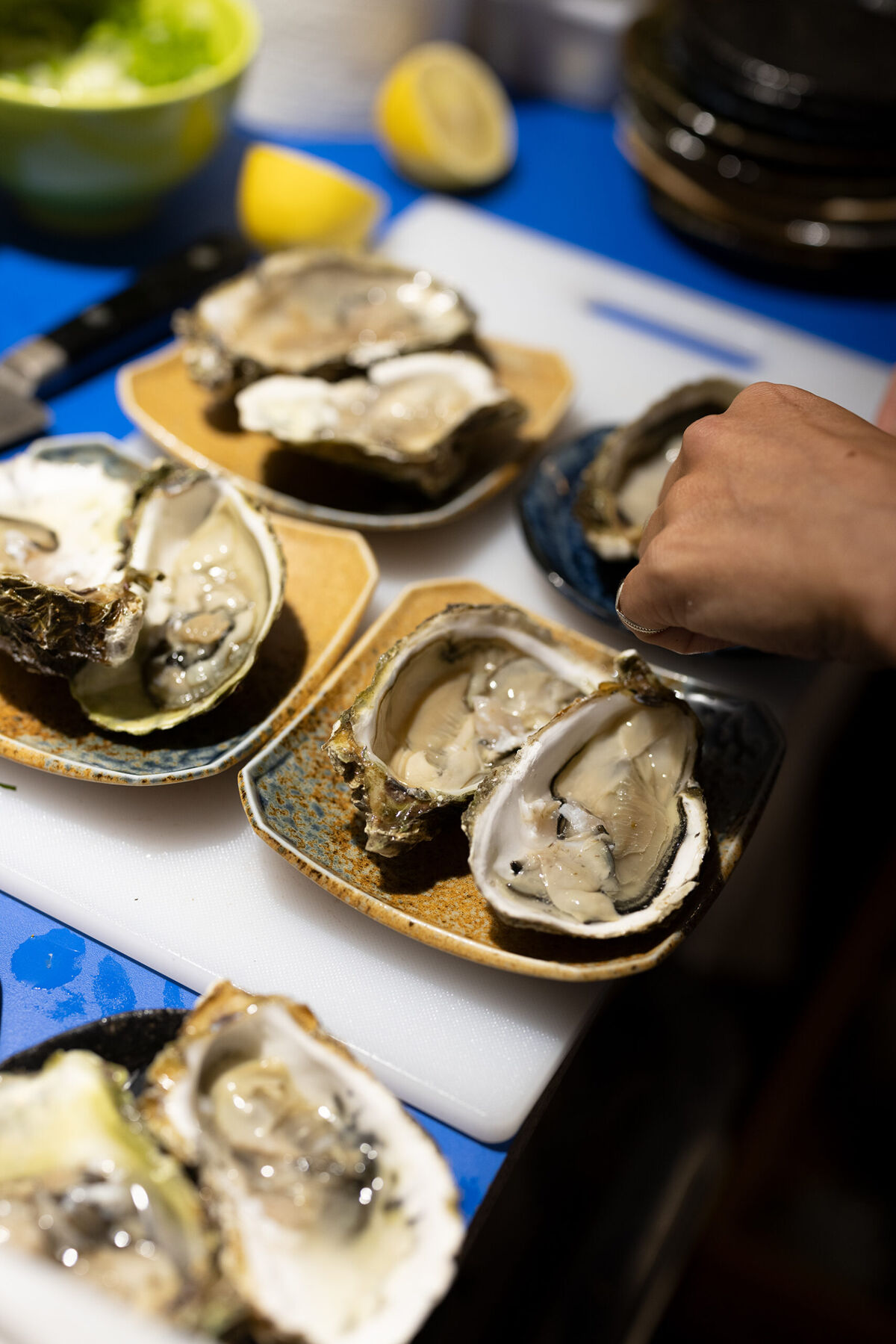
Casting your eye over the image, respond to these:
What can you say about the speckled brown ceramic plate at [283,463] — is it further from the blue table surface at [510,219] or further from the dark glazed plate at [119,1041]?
the dark glazed plate at [119,1041]

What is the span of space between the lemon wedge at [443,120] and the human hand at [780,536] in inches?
69.8

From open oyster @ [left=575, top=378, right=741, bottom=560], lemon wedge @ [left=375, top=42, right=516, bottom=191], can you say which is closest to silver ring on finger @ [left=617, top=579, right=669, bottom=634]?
open oyster @ [left=575, top=378, right=741, bottom=560]

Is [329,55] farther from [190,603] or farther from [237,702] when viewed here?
[237,702]

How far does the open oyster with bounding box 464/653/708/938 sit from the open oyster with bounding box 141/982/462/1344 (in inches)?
9.8

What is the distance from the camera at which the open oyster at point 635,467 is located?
5.43 feet

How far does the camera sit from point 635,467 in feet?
5.91

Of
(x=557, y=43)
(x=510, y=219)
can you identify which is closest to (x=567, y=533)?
(x=510, y=219)

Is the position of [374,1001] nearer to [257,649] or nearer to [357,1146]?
[357,1146]

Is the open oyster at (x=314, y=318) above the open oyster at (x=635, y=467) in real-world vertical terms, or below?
below

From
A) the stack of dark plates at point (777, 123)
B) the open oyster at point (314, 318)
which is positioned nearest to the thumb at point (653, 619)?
the open oyster at point (314, 318)

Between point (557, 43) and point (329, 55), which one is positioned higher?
point (557, 43)

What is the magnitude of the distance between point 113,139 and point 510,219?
1046 mm

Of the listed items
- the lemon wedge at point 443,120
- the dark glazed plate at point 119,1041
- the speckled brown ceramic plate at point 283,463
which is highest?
the lemon wedge at point 443,120

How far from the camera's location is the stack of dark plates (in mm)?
2316
